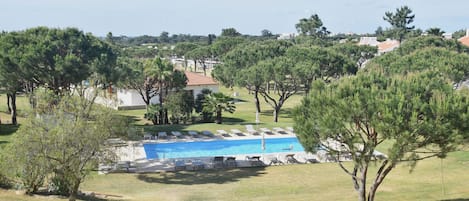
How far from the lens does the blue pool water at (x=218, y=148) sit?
93.6ft

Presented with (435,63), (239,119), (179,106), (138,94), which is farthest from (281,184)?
(138,94)

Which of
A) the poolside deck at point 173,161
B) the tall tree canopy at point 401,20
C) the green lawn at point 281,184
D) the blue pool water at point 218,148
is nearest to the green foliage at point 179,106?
the blue pool water at point 218,148

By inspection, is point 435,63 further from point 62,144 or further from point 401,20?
point 401,20

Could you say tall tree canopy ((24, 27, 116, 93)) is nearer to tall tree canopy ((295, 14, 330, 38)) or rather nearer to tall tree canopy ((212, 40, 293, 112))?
tall tree canopy ((212, 40, 293, 112))

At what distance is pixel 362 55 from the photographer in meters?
80.3

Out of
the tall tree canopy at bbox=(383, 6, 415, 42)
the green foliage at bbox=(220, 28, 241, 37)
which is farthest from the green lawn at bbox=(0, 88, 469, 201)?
the green foliage at bbox=(220, 28, 241, 37)

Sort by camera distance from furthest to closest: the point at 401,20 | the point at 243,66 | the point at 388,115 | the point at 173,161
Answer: the point at 401,20 < the point at 243,66 < the point at 173,161 < the point at 388,115

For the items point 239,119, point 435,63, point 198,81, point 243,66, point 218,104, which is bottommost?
point 239,119

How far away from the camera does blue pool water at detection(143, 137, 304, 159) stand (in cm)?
2853

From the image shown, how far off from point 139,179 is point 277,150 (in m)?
10.6

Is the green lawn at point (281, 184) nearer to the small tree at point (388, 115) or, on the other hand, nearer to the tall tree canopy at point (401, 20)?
the small tree at point (388, 115)

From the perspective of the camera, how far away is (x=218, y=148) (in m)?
30.3

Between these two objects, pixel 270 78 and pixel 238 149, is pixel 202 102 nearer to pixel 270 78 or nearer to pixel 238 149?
pixel 270 78

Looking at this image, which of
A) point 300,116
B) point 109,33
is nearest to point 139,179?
point 300,116
